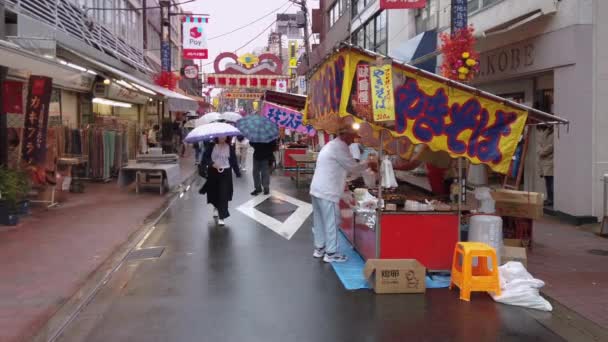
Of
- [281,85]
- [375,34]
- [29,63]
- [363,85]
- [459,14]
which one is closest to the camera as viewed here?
[363,85]

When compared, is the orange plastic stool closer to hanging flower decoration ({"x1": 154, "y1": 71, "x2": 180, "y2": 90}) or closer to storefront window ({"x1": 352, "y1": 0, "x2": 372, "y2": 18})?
storefront window ({"x1": 352, "y1": 0, "x2": 372, "y2": 18})

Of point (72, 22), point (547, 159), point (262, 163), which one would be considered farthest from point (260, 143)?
point (72, 22)

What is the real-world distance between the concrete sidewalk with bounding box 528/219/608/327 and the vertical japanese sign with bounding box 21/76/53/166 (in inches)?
385

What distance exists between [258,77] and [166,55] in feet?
17.7

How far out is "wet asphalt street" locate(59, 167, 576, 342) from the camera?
5496 mm

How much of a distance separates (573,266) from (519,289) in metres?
2.15

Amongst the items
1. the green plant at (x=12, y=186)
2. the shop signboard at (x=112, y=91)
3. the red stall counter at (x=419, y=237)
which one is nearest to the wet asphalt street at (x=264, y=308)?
the red stall counter at (x=419, y=237)

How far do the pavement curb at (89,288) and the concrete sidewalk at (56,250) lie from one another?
0.20 ft

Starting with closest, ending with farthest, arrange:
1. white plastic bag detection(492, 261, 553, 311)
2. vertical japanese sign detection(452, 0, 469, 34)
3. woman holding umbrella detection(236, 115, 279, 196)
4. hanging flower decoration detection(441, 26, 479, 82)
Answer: white plastic bag detection(492, 261, 553, 311)
hanging flower decoration detection(441, 26, 479, 82)
vertical japanese sign detection(452, 0, 469, 34)
woman holding umbrella detection(236, 115, 279, 196)

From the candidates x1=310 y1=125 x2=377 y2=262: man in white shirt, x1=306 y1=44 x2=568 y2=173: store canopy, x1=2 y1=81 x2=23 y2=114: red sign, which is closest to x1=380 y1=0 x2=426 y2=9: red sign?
x1=310 y1=125 x2=377 y2=262: man in white shirt

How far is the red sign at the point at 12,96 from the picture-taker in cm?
1160

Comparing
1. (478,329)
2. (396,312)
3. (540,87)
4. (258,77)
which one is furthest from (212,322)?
(258,77)

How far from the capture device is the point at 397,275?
22.3 ft

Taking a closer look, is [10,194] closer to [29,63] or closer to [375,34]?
[29,63]
